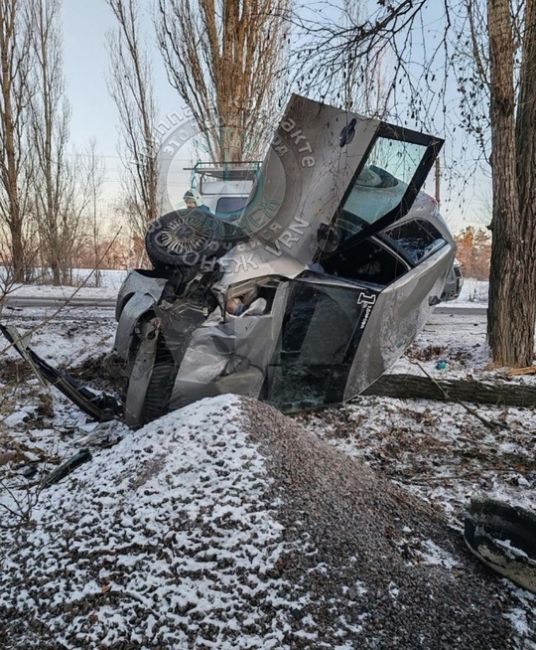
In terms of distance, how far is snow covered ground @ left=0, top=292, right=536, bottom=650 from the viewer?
179cm

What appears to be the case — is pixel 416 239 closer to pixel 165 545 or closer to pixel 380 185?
pixel 380 185

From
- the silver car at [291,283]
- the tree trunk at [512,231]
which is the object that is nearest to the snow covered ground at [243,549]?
the silver car at [291,283]

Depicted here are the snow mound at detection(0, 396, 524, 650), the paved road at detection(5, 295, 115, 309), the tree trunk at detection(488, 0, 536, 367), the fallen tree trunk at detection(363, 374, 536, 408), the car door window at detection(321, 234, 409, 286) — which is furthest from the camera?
the paved road at detection(5, 295, 115, 309)

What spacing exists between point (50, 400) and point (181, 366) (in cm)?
193

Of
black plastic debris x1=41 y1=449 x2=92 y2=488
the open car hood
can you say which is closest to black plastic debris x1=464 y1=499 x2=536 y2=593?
the open car hood

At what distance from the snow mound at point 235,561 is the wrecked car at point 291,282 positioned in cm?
77

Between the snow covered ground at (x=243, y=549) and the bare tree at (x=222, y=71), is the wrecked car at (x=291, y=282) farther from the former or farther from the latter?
the bare tree at (x=222, y=71)

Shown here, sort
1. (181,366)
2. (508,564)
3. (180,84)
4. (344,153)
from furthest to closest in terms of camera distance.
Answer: (180,84) → (344,153) → (181,366) → (508,564)

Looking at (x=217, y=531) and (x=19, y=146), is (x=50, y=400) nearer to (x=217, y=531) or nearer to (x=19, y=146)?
(x=217, y=531)

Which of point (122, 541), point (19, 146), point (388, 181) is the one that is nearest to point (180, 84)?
point (19, 146)

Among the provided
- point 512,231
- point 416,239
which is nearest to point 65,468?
point 416,239

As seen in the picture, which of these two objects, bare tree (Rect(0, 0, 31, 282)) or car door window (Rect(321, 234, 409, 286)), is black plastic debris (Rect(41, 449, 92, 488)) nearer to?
car door window (Rect(321, 234, 409, 286))

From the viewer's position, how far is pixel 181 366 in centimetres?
316

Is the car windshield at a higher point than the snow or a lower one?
higher
